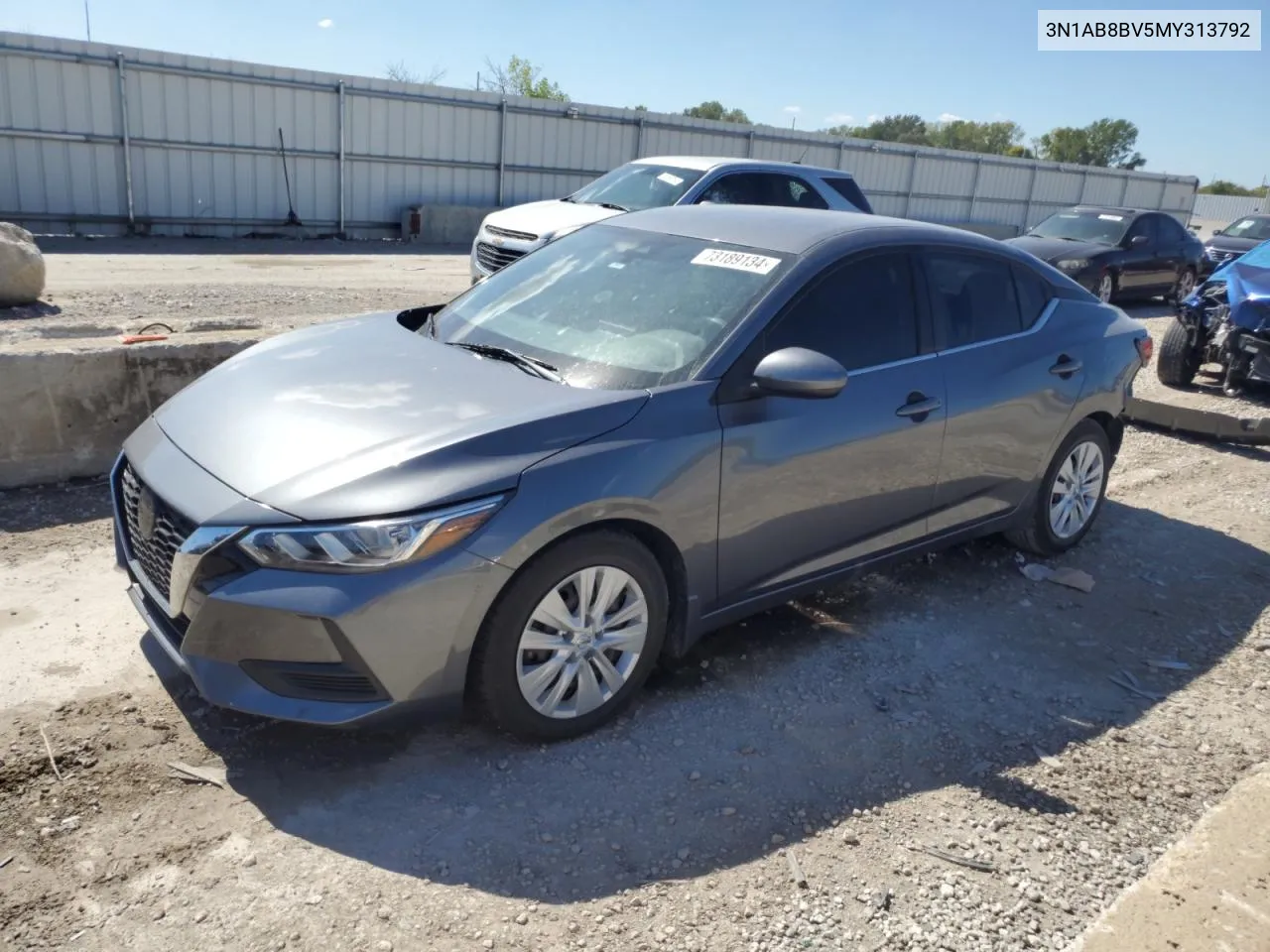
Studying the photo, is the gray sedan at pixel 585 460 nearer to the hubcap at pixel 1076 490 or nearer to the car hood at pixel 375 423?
the car hood at pixel 375 423

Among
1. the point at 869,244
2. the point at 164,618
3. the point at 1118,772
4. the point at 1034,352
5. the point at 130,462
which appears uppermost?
the point at 869,244

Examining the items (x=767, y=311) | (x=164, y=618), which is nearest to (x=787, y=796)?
(x=767, y=311)

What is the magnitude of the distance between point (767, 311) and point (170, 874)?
2.67 m

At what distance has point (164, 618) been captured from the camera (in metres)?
3.28

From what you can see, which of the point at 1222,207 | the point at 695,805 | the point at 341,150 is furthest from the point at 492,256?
the point at 1222,207

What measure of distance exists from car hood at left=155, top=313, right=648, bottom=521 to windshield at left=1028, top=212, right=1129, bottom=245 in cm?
1404

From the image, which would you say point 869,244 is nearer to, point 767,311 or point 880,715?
point 767,311

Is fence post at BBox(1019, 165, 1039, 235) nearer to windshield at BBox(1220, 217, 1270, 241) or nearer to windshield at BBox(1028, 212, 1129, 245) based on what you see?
windshield at BBox(1220, 217, 1270, 241)

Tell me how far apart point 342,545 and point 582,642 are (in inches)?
34.5

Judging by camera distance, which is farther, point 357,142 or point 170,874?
point 357,142

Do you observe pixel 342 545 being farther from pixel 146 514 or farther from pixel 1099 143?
pixel 1099 143

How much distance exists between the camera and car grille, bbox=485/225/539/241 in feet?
34.8

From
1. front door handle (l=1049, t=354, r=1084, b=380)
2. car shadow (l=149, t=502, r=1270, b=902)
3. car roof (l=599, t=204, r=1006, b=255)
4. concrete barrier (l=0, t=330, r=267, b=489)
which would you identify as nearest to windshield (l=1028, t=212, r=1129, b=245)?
front door handle (l=1049, t=354, r=1084, b=380)

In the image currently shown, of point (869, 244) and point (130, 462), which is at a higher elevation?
point (869, 244)
